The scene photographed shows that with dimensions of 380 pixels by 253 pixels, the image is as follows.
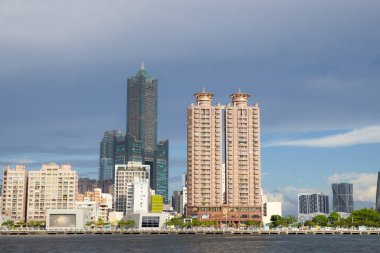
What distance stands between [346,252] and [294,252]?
44.4 feet

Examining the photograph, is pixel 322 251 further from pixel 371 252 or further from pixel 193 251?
pixel 193 251

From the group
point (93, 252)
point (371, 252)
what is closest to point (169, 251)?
point (93, 252)

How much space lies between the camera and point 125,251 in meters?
157

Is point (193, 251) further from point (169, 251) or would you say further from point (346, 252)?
point (346, 252)

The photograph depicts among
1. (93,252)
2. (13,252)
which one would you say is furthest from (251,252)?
(13,252)

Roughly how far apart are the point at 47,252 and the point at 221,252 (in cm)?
4547

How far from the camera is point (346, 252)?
153375 mm

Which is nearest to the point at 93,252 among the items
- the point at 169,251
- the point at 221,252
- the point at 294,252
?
the point at 169,251

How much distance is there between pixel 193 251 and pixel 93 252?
25998mm

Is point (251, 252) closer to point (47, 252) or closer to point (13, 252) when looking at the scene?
point (47, 252)

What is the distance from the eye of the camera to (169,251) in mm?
154125

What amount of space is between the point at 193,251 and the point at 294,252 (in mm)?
26045

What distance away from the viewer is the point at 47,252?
509 ft

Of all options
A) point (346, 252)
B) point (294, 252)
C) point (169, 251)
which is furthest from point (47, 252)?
point (346, 252)
